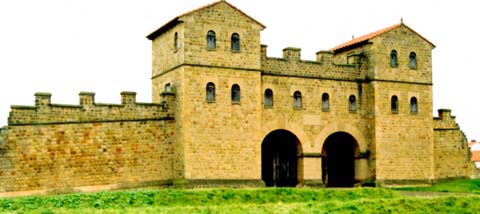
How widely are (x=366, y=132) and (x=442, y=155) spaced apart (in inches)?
214

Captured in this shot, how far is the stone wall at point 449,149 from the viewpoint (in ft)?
151

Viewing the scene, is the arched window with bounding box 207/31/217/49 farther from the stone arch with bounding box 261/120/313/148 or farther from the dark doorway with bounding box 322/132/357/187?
the dark doorway with bounding box 322/132/357/187

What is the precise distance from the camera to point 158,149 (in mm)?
38125

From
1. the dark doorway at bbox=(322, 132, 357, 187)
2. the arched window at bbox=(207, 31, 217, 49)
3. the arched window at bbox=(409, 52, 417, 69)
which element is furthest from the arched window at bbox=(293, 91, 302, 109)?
the arched window at bbox=(409, 52, 417, 69)

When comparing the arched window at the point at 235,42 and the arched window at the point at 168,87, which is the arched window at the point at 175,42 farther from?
the arched window at the point at 235,42

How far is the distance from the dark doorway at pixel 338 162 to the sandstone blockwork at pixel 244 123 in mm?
65

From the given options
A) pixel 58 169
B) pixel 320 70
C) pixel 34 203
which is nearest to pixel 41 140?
pixel 58 169

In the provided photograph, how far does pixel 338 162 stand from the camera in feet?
147

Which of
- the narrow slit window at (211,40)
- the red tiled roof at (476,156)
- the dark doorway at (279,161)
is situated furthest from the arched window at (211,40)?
the red tiled roof at (476,156)

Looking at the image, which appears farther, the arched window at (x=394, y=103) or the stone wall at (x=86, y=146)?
the arched window at (x=394, y=103)

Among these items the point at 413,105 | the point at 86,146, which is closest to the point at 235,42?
the point at 86,146

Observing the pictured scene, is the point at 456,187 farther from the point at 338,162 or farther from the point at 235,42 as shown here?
the point at 235,42

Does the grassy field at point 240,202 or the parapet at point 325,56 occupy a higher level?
the parapet at point 325,56

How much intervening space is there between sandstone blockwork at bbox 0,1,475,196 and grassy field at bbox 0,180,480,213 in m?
3.05
